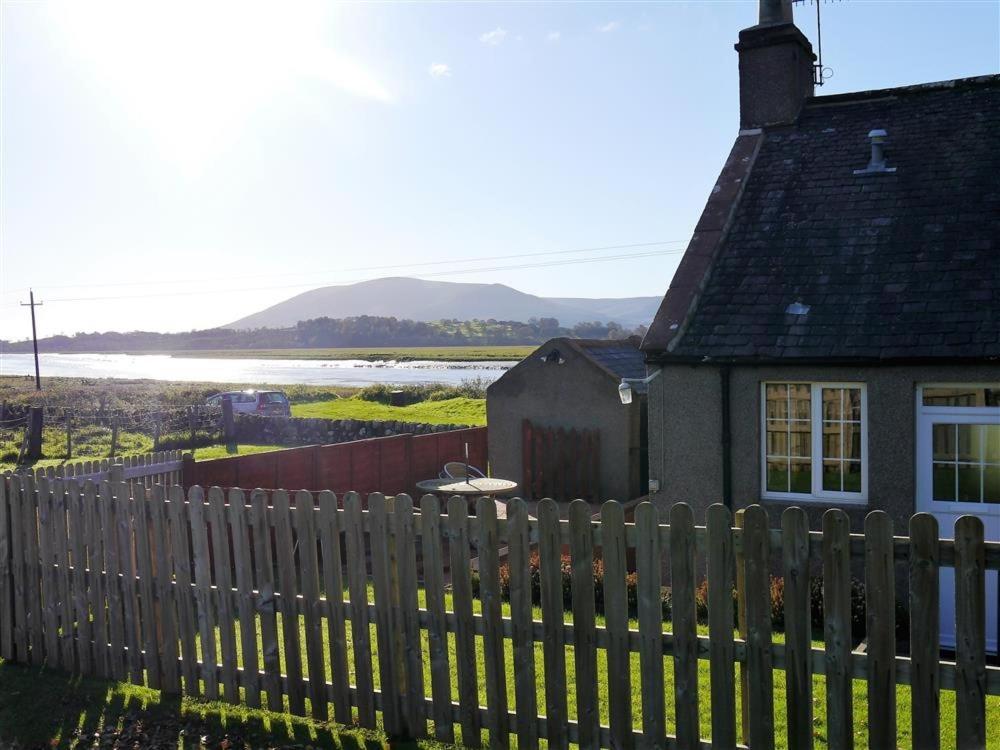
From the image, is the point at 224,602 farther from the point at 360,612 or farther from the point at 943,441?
the point at 943,441

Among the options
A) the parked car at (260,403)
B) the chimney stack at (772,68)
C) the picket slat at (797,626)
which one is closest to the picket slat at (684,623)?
the picket slat at (797,626)

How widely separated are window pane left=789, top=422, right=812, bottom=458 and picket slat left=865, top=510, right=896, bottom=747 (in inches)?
236

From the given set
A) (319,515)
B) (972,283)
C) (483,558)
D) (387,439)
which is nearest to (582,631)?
(483,558)

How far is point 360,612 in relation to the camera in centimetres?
641

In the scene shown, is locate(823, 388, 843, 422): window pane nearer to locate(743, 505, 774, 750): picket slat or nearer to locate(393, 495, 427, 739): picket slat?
locate(743, 505, 774, 750): picket slat

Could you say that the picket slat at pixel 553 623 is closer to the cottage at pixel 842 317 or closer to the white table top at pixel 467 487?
the cottage at pixel 842 317

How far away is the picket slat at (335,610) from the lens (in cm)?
647

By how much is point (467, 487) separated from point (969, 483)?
694 cm

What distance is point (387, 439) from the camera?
715 inches

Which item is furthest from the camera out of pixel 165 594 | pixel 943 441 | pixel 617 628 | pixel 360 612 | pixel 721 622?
pixel 943 441

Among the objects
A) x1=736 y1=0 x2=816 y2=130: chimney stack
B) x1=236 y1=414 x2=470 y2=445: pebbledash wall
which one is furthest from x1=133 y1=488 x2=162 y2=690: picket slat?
x1=236 y1=414 x2=470 y2=445: pebbledash wall

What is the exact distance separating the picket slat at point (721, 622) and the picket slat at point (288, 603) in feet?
10.2

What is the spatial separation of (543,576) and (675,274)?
7221 mm

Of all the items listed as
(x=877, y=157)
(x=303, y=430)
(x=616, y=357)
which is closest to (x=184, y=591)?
(x=877, y=157)
